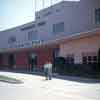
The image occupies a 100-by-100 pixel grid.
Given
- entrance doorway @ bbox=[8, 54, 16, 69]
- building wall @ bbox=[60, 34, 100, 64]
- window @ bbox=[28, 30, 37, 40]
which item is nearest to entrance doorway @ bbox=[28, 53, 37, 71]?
window @ bbox=[28, 30, 37, 40]

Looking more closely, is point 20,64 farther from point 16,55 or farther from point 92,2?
point 92,2

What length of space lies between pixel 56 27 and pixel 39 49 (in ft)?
14.0

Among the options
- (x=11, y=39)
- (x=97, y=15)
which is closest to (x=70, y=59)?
(x=97, y=15)

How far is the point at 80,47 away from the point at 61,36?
36.4ft

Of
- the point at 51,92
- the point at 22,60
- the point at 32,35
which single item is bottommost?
the point at 51,92

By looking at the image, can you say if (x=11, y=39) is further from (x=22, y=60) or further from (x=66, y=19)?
(x=66, y=19)

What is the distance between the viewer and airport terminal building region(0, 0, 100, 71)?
107 ft

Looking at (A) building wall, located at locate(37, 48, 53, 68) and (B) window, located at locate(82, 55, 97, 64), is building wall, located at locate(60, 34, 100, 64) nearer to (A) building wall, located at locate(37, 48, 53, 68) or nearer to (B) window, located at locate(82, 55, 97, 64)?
(B) window, located at locate(82, 55, 97, 64)

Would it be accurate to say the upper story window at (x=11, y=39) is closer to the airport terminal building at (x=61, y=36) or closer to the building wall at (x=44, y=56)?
the airport terminal building at (x=61, y=36)

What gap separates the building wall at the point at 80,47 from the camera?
101 ft

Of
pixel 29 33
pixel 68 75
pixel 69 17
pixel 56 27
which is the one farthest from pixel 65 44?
pixel 29 33

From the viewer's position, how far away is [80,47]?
3347cm

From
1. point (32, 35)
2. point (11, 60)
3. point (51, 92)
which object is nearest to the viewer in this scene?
point (51, 92)

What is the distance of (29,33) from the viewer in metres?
60.3
